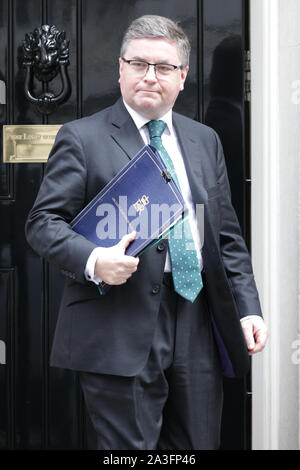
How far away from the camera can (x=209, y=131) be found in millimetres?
1819

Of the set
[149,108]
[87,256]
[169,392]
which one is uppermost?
[149,108]

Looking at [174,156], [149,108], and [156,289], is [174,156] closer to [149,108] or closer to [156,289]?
[149,108]

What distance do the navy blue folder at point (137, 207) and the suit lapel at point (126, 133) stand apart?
0.12 metres

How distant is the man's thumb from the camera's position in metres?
1.45

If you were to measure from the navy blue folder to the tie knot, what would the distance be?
0.49 ft

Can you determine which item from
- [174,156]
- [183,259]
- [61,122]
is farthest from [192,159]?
[61,122]

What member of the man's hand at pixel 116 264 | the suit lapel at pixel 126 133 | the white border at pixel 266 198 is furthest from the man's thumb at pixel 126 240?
the white border at pixel 266 198

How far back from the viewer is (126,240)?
1.46 meters

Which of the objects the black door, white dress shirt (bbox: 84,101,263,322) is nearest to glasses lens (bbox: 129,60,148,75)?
white dress shirt (bbox: 84,101,263,322)

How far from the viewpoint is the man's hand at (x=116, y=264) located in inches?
55.8

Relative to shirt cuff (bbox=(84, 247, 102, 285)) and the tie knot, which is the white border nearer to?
the tie knot

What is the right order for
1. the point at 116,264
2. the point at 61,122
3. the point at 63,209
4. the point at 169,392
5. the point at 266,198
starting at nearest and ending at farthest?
the point at 116,264 < the point at 63,209 < the point at 169,392 < the point at 266,198 < the point at 61,122

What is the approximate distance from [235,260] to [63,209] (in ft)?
1.79

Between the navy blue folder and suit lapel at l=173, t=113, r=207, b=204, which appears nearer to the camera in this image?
the navy blue folder
